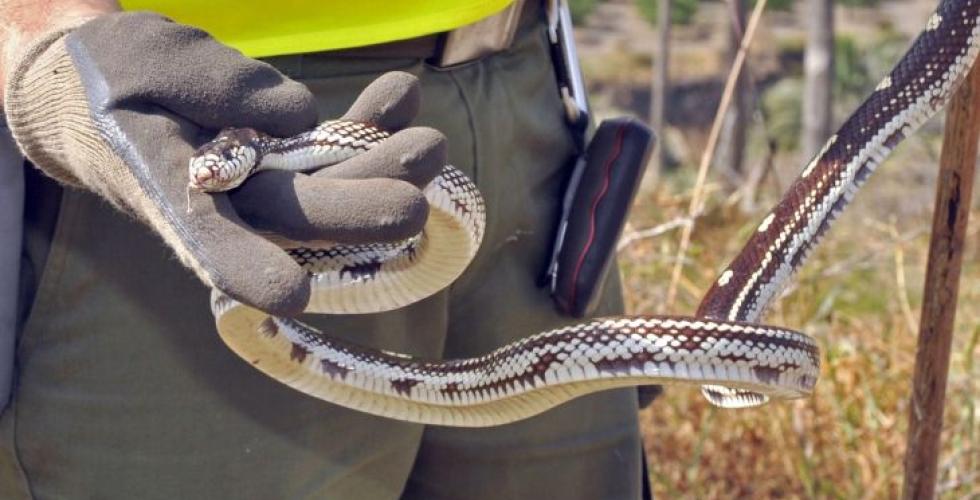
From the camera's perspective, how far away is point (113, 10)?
5.65 ft

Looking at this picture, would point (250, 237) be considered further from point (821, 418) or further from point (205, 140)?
point (821, 418)

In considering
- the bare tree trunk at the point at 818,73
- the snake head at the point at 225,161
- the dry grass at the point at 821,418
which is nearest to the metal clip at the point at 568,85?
the snake head at the point at 225,161

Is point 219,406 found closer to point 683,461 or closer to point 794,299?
point 683,461

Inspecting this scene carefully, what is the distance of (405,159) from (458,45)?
1.87ft

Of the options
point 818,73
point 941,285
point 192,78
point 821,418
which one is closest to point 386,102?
point 192,78

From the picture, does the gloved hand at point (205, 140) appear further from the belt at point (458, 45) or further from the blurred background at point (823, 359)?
the blurred background at point (823, 359)

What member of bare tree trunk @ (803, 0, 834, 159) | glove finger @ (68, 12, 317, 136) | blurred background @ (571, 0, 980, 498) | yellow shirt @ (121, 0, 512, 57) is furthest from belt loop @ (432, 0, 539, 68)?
bare tree trunk @ (803, 0, 834, 159)

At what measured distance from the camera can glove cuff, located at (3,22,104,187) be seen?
1.58m

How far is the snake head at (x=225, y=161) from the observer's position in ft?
A: 4.67

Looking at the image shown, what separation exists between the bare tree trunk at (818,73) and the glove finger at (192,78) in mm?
6808

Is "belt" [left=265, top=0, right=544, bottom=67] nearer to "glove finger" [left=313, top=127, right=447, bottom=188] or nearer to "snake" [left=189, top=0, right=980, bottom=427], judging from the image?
"snake" [left=189, top=0, right=980, bottom=427]

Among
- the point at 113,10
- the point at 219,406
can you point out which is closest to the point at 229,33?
the point at 113,10

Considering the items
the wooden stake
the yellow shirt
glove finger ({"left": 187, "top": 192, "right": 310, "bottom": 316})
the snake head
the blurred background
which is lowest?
the blurred background

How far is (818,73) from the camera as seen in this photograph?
8352mm
